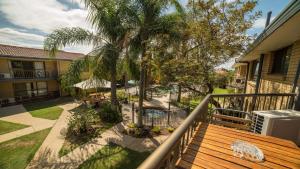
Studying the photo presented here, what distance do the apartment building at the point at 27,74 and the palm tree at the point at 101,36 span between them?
875 centimetres

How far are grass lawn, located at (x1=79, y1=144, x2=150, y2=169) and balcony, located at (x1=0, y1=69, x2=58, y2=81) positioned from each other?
49.9ft

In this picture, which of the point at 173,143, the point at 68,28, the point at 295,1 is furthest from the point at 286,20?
the point at 68,28

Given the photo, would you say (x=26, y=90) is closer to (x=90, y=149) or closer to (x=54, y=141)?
(x=54, y=141)

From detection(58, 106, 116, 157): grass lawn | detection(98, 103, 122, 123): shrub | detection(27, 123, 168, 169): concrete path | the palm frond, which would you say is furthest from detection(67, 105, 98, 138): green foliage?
the palm frond

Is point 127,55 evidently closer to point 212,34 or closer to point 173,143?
point 212,34

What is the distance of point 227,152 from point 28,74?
69.5 ft

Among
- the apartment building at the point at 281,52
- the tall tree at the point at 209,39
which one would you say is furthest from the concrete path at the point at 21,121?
the apartment building at the point at 281,52

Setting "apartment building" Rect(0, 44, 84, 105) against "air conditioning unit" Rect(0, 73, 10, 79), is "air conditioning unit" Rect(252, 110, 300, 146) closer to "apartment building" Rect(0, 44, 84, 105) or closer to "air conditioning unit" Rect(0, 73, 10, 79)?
"apartment building" Rect(0, 44, 84, 105)

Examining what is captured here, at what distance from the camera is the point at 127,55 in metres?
8.59

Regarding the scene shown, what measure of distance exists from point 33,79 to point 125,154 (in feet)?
53.9

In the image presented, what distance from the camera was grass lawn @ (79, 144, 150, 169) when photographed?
582 cm

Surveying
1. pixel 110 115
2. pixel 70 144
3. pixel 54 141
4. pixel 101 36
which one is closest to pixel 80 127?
pixel 70 144

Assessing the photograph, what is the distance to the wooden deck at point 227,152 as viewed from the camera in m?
2.28

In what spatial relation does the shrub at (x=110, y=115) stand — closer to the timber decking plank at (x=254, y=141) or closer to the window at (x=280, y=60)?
the timber decking plank at (x=254, y=141)
